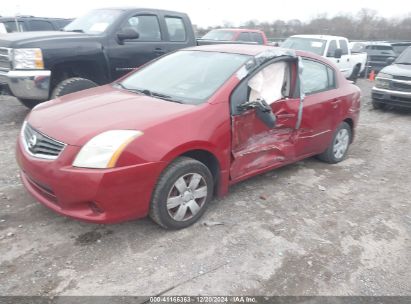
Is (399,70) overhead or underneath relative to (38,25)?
underneath

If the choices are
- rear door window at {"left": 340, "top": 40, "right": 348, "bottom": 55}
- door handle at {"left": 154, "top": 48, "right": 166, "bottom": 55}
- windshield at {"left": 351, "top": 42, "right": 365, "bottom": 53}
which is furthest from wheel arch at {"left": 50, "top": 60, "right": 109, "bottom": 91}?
windshield at {"left": 351, "top": 42, "right": 365, "bottom": 53}

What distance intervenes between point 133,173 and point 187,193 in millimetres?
618

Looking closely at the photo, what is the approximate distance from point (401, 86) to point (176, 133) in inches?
288

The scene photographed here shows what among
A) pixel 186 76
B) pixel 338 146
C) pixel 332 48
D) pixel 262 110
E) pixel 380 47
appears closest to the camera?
pixel 262 110

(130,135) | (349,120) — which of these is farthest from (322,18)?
(130,135)

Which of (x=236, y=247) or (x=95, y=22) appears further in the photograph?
(x=95, y=22)

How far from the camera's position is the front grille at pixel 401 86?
27.5 feet

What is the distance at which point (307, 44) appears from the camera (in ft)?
37.8

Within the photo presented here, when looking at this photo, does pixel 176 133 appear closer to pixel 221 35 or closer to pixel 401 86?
pixel 401 86

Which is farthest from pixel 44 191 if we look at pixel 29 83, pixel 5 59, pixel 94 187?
pixel 5 59

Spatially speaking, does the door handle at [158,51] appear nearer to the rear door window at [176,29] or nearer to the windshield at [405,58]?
the rear door window at [176,29]

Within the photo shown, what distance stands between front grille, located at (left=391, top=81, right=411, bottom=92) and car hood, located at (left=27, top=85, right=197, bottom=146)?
6968 mm

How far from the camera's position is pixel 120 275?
2.74m

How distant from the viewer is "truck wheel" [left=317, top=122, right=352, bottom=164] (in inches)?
201
